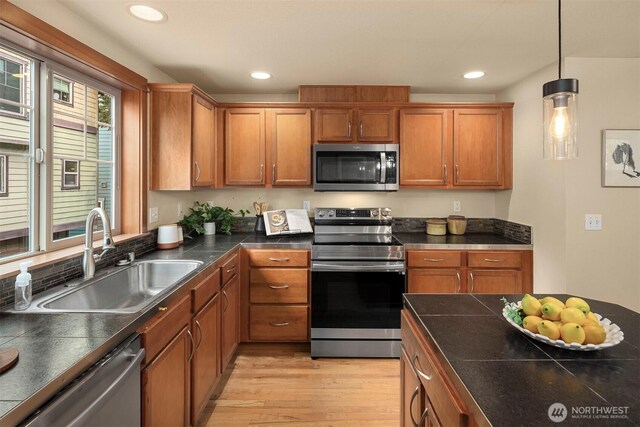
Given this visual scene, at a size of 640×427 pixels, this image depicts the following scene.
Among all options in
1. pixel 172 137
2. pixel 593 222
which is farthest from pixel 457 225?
pixel 172 137

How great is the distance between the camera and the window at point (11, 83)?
164cm

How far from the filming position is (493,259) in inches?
115

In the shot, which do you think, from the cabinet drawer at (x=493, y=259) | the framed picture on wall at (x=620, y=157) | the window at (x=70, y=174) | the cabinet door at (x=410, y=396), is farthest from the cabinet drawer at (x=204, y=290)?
the framed picture on wall at (x=620, y=157)

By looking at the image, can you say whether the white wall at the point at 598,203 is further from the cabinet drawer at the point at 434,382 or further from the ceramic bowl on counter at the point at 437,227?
the cabinet drawer at the point at 434,382

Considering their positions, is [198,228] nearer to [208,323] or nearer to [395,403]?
[208,323]

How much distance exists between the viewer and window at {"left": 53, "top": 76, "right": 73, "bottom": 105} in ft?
6.34

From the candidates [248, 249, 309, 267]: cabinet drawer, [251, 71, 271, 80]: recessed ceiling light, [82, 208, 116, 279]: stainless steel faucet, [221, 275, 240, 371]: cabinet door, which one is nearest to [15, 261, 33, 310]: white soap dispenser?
[82, 208, 116, 279]: stainless steel faucet

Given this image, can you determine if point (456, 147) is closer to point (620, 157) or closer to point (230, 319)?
point (620, 157)

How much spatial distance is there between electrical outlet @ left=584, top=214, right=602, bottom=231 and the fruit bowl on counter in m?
1.68

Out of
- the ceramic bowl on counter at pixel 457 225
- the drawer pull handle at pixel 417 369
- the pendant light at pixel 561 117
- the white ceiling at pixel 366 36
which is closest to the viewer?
the drawer pull handle at pixel 417 369

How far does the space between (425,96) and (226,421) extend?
3.18 m

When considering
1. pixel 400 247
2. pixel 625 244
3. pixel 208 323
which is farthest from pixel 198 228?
pixel 625 244

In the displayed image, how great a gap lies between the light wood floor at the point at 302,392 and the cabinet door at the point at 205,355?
7.9 inches

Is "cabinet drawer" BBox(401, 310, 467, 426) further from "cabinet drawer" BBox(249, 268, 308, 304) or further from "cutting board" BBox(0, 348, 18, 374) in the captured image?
"cabinet drawer" BBox(249, 268, 308, 304)
